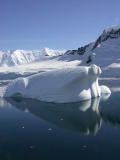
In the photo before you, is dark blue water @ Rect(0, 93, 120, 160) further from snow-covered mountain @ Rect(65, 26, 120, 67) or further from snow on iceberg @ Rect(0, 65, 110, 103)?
snow-covered mountain @ Rect(65, 26, 120, 67)

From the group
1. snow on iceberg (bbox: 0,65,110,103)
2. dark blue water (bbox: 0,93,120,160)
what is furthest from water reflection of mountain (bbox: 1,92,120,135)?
snow on iceberg (bbox: 0,65,110,103)

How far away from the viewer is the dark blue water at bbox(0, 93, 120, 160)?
19281 millimetres

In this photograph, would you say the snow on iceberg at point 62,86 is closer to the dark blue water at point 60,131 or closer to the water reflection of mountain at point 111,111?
the dark blue water at point 60,131

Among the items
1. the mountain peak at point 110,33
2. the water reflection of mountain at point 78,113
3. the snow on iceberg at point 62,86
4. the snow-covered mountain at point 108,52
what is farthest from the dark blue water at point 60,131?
the mountain peak at point 110,33

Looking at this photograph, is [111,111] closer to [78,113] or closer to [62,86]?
[78,113]

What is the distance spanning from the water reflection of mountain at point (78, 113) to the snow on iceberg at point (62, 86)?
3.93 ft

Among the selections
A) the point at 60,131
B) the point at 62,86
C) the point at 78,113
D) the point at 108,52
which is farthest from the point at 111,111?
the point at 108,52

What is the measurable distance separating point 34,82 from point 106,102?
31.8ft

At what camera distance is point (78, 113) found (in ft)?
102

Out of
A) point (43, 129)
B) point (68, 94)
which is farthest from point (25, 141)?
point (68, 94)

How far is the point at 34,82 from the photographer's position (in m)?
40.9

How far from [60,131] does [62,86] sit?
517 inches

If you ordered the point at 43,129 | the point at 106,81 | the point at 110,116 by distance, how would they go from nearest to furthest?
the point at 43,129
the point at 110,116
the point at 106,81

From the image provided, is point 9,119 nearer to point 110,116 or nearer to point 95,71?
point 110,116
